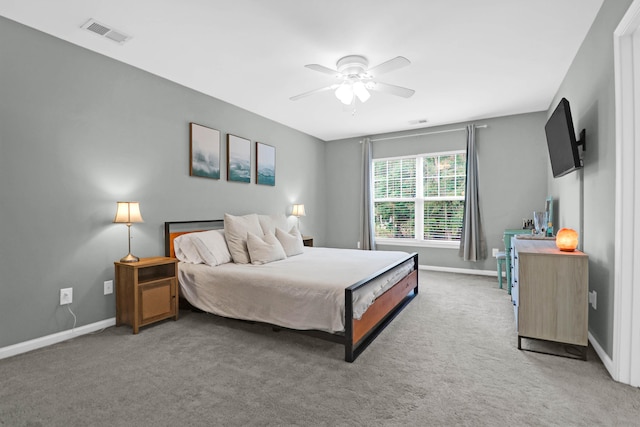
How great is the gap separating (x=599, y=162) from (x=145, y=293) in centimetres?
395

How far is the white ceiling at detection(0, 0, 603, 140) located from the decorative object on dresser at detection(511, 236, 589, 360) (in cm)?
187

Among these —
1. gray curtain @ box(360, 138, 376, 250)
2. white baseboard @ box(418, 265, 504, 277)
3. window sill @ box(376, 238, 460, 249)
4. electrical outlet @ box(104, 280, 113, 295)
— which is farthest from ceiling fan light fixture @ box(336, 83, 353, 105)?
white baseboard @ box(418, 265, 504, 277)

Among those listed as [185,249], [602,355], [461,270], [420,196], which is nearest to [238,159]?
[185,249]

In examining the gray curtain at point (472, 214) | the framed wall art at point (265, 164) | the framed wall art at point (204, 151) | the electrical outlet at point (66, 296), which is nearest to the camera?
the electrical outlet at point (66, 296)

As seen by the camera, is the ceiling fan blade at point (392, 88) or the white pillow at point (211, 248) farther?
the white pillow at point (211, 248)

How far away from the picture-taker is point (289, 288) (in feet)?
8.64

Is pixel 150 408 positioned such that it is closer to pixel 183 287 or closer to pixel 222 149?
pixel 183 287

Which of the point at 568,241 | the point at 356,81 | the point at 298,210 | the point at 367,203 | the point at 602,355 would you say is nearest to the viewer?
the point at 602,355

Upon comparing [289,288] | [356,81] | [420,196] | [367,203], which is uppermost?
[356,81]

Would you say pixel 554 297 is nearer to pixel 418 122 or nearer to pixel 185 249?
pixel 185 249

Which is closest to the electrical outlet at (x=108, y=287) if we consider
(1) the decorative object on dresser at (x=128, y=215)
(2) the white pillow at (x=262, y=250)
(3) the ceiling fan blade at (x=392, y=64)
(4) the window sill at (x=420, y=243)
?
(1) the decorative object on dresser at (x=128, y=215)

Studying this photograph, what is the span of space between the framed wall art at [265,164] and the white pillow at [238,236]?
3.96 ft

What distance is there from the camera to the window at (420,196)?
5578 mm

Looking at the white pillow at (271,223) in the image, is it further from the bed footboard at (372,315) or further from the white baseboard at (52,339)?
the white baseboard at (52,339)
